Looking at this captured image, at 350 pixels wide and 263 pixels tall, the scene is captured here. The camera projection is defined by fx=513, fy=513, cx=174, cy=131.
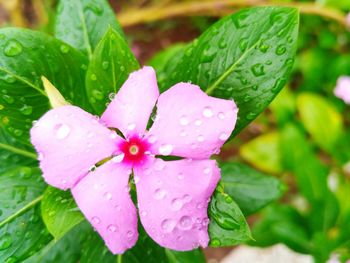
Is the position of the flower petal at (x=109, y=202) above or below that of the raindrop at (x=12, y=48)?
below

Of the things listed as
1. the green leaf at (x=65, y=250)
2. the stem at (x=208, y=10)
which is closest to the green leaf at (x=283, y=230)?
the green leaf at (x=65, y=250)

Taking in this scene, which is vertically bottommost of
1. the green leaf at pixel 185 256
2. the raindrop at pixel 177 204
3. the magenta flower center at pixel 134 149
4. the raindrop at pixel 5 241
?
the green leaf at pixel 185 256

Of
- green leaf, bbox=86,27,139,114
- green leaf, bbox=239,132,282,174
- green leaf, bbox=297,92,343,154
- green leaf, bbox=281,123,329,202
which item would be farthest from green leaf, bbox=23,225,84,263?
green leaf, bbox=297,92,343,154

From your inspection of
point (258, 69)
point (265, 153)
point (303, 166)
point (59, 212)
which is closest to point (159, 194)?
point (59, 212)

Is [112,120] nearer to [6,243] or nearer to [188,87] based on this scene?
[188,87]

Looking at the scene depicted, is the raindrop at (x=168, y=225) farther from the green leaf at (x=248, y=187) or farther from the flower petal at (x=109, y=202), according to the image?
the green leaf at (x=248, y=187)

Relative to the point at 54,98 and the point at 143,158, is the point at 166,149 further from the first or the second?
the point at 54,98
